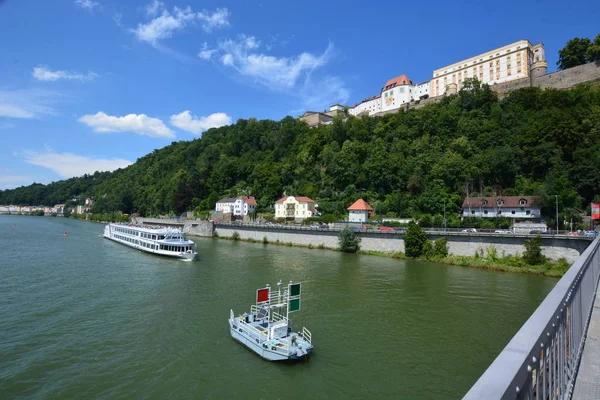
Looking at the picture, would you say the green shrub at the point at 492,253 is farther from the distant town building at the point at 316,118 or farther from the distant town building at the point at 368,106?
the distant town building at the point at 316,118

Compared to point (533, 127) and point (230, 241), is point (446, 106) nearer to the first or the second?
point (533, 127)

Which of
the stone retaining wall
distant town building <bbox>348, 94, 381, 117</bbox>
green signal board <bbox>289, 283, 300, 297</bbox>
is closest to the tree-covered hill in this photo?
the stone retaining wall

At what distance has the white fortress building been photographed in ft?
253

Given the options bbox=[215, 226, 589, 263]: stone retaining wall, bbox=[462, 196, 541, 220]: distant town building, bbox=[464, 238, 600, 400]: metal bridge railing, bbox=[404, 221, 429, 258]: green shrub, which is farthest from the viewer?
bbox=[462, 196, 541, 220]: distant town building

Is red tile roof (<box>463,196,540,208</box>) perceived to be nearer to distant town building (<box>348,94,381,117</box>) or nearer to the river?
the river

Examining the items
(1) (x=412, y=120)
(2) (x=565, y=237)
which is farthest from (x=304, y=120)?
(2) (x=565, y=237)

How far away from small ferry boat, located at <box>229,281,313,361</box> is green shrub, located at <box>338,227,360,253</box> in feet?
99.1

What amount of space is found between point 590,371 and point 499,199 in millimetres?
51195

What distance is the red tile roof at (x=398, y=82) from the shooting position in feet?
318

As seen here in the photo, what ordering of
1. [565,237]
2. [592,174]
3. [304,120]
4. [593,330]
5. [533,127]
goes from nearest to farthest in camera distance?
[593,330]
[565,237]
[592,174]
[533,127]
[304,120]

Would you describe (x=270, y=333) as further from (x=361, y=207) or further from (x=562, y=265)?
(x=361, y=207)

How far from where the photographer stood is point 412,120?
7488 cm

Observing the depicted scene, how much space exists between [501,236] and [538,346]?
37355 millimetres

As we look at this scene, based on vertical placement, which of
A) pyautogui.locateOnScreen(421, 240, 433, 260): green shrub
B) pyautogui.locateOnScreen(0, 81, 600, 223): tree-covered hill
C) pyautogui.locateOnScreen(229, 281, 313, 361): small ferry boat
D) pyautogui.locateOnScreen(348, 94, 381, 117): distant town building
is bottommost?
pyautogui.locateOnScreen(229, 281, 313, 361): small ferry boat
